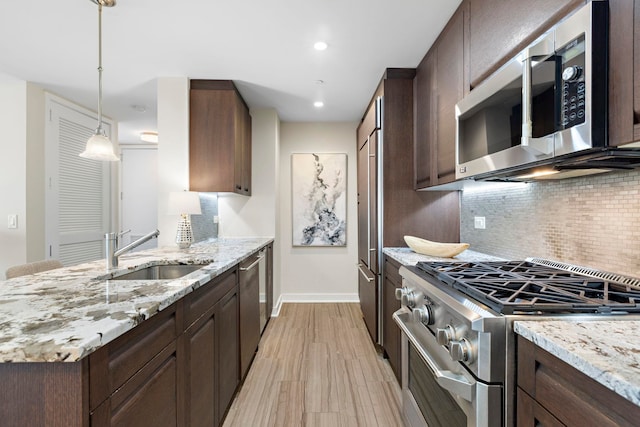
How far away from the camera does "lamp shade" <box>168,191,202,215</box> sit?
2.40 metres

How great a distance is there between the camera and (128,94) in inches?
122

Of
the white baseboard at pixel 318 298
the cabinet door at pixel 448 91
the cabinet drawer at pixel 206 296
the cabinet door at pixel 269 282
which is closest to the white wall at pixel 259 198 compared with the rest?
the cabinet door at pixel 269 282

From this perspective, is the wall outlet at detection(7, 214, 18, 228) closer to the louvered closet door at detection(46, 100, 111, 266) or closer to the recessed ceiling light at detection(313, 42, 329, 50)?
the louvered closet door at detection(46, 100, 111, 266)

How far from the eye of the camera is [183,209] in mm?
2412

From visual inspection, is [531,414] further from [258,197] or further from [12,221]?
[12,221]

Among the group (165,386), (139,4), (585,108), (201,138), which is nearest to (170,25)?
(139,4)

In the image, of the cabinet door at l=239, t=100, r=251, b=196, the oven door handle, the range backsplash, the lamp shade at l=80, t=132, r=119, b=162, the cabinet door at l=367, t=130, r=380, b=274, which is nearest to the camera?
the oven door handle

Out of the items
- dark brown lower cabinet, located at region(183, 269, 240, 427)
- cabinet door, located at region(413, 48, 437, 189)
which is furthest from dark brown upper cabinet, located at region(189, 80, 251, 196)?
cabinet door, located at region(413, 48, 437, 189)

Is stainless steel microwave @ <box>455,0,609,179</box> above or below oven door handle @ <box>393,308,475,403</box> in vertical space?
above

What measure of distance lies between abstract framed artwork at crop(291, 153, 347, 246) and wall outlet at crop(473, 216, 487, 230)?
205 cm

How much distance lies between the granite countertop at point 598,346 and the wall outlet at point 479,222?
4.39 ft

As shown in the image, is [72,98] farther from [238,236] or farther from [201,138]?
[238,236]

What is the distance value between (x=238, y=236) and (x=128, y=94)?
186 centimetres

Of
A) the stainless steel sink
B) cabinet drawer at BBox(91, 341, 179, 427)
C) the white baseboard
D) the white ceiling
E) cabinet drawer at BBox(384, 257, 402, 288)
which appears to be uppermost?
the white ceiling
